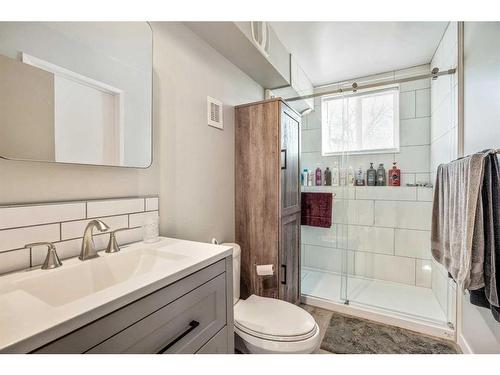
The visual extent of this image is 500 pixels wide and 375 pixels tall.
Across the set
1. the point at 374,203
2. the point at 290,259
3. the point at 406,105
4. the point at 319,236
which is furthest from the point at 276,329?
the point at 406,105

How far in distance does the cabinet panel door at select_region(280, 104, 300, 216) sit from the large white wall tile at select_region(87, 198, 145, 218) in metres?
0.95

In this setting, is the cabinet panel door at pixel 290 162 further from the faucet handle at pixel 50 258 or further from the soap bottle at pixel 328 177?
the faucet handle at pixel 50 258

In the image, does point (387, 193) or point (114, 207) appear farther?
point (387, 193)

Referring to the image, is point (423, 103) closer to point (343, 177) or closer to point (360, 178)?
point (360, 178)

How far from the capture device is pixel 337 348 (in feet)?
5.16

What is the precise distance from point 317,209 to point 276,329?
1.30 m

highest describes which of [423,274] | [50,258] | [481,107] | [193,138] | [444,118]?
[444,118]

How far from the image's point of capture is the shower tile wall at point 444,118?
1683 millimetres

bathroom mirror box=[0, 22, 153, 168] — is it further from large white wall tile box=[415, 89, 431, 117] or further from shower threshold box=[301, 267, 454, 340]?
large white wall tile box=[415, 89, 431, 117]

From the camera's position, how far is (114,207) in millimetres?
1021

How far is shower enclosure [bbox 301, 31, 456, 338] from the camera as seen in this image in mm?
2252

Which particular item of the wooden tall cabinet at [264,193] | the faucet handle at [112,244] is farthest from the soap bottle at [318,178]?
the faucet handle at [112,244]
